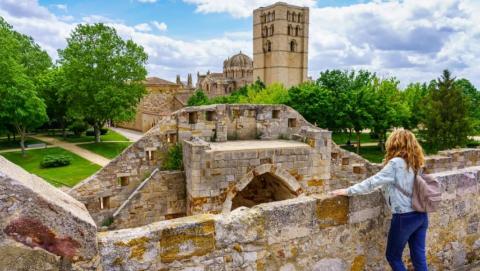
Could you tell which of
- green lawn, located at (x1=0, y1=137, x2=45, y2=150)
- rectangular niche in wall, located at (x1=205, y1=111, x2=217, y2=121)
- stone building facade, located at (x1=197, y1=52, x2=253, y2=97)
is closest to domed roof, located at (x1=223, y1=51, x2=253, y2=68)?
stone building facade, located at (x1=197, y1=52, x2=253, y2=97)

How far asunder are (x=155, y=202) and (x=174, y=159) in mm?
1487

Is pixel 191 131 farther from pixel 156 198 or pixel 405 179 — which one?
pixel 405 179

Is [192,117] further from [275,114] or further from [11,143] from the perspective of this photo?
[11,143]

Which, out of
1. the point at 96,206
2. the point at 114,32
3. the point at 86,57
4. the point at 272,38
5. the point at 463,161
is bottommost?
the point at 96,206

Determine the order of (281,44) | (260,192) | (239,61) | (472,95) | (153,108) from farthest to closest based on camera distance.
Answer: (239,61) < (281,44) < (153,108) < (472,95) < (260,192)

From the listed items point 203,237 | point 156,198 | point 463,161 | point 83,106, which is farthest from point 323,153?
point 83,106

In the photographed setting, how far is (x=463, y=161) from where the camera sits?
50.1 feet

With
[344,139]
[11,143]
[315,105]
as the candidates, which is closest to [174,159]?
[315,105]

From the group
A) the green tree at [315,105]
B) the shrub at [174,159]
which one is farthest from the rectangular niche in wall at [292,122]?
the green tree at [315,105]

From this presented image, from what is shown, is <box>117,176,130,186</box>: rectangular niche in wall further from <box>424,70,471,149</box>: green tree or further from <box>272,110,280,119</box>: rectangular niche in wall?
<box>424,70,471,149</box>: green tree

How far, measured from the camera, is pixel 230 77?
100750 millimetres

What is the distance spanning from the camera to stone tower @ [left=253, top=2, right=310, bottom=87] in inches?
3000

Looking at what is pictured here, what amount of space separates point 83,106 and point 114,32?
7107 mm

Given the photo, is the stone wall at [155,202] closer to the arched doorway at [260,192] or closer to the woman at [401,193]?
the arched doorway at [260,192]
